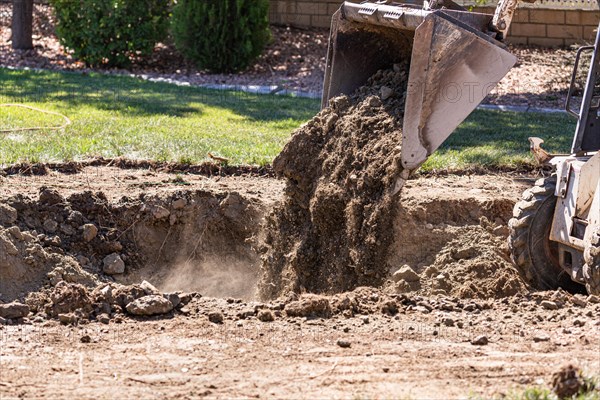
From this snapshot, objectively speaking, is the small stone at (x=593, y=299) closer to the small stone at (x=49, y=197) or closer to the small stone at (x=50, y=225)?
the small stone at (x=50, y=225)

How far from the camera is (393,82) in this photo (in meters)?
7.52

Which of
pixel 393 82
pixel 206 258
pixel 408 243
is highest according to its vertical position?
pixel 393 82

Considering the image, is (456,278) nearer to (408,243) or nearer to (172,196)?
(408,243)

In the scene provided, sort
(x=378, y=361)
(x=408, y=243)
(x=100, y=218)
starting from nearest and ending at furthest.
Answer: (x=378, y=361)
(x=408, y=243)
(x=100, y=218)

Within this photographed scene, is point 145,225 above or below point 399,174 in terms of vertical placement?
below

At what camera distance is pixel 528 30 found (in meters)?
18.1

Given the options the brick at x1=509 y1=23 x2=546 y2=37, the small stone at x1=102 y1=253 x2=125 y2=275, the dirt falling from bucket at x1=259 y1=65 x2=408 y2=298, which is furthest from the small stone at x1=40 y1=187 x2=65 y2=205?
the brick at x1=509 y1=23 x2=546 y2=37

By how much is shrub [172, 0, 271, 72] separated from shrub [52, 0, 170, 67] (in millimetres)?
656

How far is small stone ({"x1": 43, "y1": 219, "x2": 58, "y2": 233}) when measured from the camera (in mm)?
7590

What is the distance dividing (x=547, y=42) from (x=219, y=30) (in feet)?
20.0

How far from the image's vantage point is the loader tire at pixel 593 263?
18.1 ft

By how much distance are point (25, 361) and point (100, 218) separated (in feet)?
10.9

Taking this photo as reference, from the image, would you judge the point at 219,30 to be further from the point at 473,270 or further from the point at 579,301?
the point at 579,301

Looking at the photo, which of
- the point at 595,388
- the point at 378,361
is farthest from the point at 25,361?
the point at 595,388
